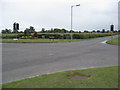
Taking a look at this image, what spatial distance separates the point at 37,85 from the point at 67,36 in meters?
36.7

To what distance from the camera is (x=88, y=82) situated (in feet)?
15.1

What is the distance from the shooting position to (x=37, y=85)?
14.4 feet

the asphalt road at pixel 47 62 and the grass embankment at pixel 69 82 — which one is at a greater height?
the asphalt road at pixel 47 62

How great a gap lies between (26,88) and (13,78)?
138 centimetres

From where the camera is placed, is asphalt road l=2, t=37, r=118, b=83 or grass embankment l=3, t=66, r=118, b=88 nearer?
grass embankment l=3, t=66, r=118, b=88

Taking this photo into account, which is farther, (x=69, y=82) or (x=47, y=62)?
(x=47, y=62)

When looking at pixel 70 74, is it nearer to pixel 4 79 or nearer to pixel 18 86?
pixel 18 86

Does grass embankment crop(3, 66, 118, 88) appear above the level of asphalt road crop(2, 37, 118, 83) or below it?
below

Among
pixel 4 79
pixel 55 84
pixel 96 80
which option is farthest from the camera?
pixel 4 79

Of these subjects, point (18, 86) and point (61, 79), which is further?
point (61, 79)

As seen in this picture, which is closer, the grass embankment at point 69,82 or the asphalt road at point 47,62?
the grass embankment at point 69,82

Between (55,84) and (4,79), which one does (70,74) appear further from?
(4,79)

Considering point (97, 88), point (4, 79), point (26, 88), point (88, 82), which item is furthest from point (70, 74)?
point (4, 79)

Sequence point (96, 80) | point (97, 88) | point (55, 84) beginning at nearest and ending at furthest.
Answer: point (97, 88) < point (55, 84) < point (96, 80)
